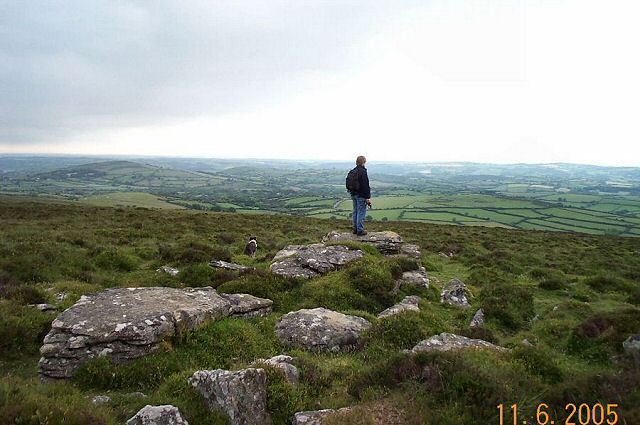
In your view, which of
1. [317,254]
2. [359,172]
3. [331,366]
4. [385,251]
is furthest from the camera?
[385,251]

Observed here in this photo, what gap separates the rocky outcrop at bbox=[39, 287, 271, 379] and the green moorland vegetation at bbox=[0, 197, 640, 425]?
0.30 m

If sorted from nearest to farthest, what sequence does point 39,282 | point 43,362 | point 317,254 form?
1. point 43,362
2. point 39,282
3. point 317,254

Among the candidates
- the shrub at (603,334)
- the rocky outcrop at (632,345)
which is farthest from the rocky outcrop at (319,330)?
the rocky outcrop at (632,345)

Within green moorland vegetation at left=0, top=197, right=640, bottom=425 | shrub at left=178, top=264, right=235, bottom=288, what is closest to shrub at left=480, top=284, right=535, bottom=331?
green moorland vegetation at left=0, top=197, right=640, bottom=425

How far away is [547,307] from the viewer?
44.2ft

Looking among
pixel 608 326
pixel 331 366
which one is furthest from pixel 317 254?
pixel 608 326

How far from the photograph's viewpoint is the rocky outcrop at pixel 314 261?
Result: 14.7 metres

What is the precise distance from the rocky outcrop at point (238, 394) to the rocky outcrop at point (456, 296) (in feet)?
31.4

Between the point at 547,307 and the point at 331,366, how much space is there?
9.67m

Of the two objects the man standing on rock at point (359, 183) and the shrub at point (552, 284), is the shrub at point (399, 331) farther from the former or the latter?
the shrub at point (552, 284)

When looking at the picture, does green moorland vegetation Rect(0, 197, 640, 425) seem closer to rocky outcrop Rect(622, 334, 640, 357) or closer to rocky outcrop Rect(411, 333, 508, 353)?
rocky outcrop Rect(622, 334, 640, 357)

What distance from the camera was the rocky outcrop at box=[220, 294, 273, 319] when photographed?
10.8m

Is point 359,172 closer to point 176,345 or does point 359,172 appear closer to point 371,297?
point 371,297

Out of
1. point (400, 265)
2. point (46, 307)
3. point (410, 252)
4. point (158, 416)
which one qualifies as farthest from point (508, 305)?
point (46, 307)
